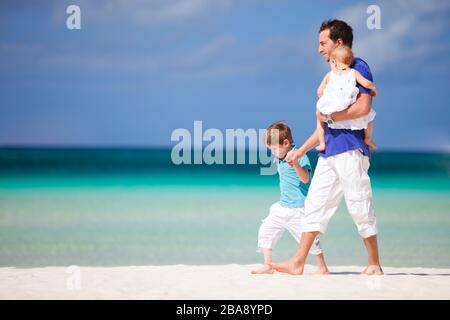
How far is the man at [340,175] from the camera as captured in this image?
5414 millimetres

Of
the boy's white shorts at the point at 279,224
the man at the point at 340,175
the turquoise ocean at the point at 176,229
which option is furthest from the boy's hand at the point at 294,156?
the turquoise ocean at the point at 176,229

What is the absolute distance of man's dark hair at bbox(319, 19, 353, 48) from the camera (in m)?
5.55

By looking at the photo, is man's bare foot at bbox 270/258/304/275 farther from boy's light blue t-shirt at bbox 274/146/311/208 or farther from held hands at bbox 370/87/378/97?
held hands at bbox 370/87/378/97

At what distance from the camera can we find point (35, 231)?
9.38 meters

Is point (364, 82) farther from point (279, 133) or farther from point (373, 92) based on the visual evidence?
point (279, 133)

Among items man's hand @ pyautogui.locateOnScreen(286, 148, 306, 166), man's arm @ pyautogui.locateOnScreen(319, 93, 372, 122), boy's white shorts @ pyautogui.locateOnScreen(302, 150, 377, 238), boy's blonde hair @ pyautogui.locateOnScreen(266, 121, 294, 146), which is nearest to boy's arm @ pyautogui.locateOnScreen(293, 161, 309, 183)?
man's hand @ pyautogui.locateOnScreen(286, 148, 306, 166)

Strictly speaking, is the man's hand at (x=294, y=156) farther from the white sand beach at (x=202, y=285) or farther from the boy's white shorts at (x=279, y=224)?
the white sand beach at (x=202, y=285)

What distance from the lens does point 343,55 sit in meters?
5.42

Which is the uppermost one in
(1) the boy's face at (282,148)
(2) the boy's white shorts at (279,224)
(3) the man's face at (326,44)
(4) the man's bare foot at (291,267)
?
(3) the man's face at (326,44)

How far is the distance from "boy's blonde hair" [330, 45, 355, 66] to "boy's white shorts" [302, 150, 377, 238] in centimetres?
57
